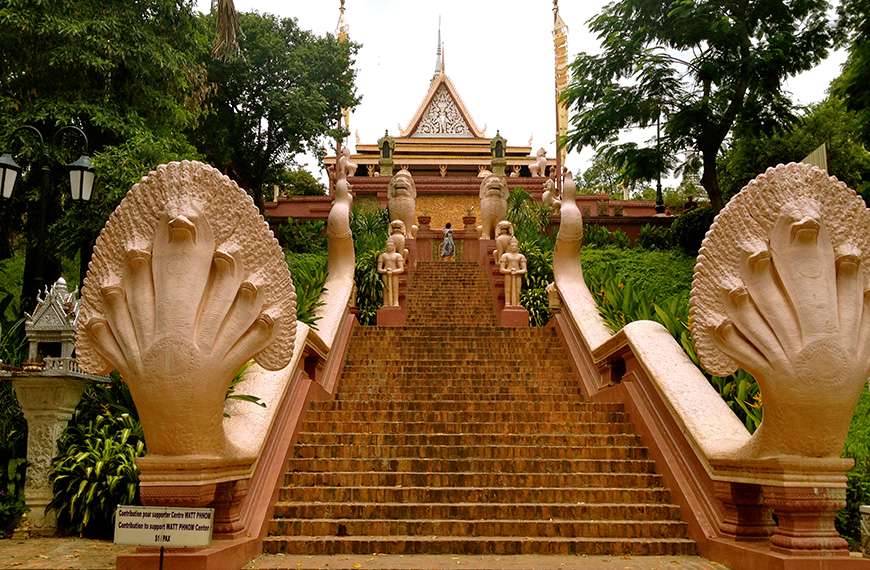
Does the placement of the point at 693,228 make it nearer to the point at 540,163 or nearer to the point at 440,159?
the point at 540,163

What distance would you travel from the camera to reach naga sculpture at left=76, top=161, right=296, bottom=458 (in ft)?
14.2

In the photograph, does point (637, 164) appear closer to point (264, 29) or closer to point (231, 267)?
point (264, 29)

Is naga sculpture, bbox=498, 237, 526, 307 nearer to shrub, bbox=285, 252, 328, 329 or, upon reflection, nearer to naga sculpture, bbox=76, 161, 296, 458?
shrub, bbox=285, 252, 328, 329

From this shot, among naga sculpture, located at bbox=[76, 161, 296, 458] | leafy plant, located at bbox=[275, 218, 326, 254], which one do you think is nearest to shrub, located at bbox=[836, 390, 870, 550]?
naga sculpture, located at bbox=[76, 161, 296, 458]

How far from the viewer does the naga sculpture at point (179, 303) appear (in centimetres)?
433

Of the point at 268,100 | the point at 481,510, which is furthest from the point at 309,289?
the point at 268,100

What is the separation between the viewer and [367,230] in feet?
60.1

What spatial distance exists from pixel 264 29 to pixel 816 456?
21784 millimetres

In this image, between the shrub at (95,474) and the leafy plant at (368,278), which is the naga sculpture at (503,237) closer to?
the leafy plant at (368,278)

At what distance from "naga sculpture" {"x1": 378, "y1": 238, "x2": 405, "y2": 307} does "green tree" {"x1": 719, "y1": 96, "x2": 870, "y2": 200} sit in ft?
42.3

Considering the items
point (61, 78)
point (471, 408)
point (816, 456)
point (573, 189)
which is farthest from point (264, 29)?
point (816, 456)

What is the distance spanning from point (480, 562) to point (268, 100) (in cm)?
1930

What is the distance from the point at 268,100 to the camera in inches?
871

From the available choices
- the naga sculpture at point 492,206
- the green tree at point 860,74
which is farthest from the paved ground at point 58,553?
the green tree at point 860,74
